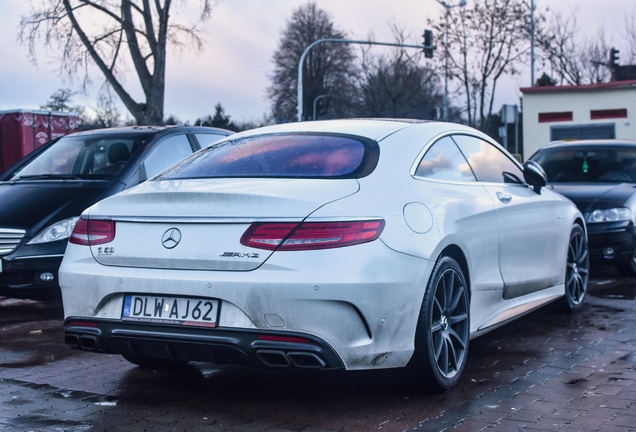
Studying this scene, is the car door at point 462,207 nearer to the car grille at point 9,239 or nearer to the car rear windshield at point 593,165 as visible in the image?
the car grille at point 9,239

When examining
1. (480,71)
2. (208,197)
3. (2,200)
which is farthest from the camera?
(480,71)

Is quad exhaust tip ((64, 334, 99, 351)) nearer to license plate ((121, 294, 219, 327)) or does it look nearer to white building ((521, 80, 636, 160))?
license plate ((121, 294, 219, 327))

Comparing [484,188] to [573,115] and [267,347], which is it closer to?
[267,347]

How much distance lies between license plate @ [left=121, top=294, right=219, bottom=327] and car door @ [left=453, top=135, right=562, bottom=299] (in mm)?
2181

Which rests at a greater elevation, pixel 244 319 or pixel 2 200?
pixel 2 200

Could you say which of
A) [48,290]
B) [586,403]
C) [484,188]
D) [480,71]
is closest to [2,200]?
[48,290]

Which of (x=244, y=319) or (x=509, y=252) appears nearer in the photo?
(x=244, y=319)

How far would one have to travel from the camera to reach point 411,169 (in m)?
4.67

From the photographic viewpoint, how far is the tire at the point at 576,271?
23.4 feet

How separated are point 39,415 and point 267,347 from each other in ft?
4.07

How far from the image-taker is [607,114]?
32.2 m

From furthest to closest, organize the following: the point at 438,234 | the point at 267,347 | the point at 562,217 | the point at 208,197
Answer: the point at 562,217 → the point at 438,234 → the point at 208,197 → the point at 267,347

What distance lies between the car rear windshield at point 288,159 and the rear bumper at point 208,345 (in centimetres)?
91

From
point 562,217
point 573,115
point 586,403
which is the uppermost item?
point 573,115
